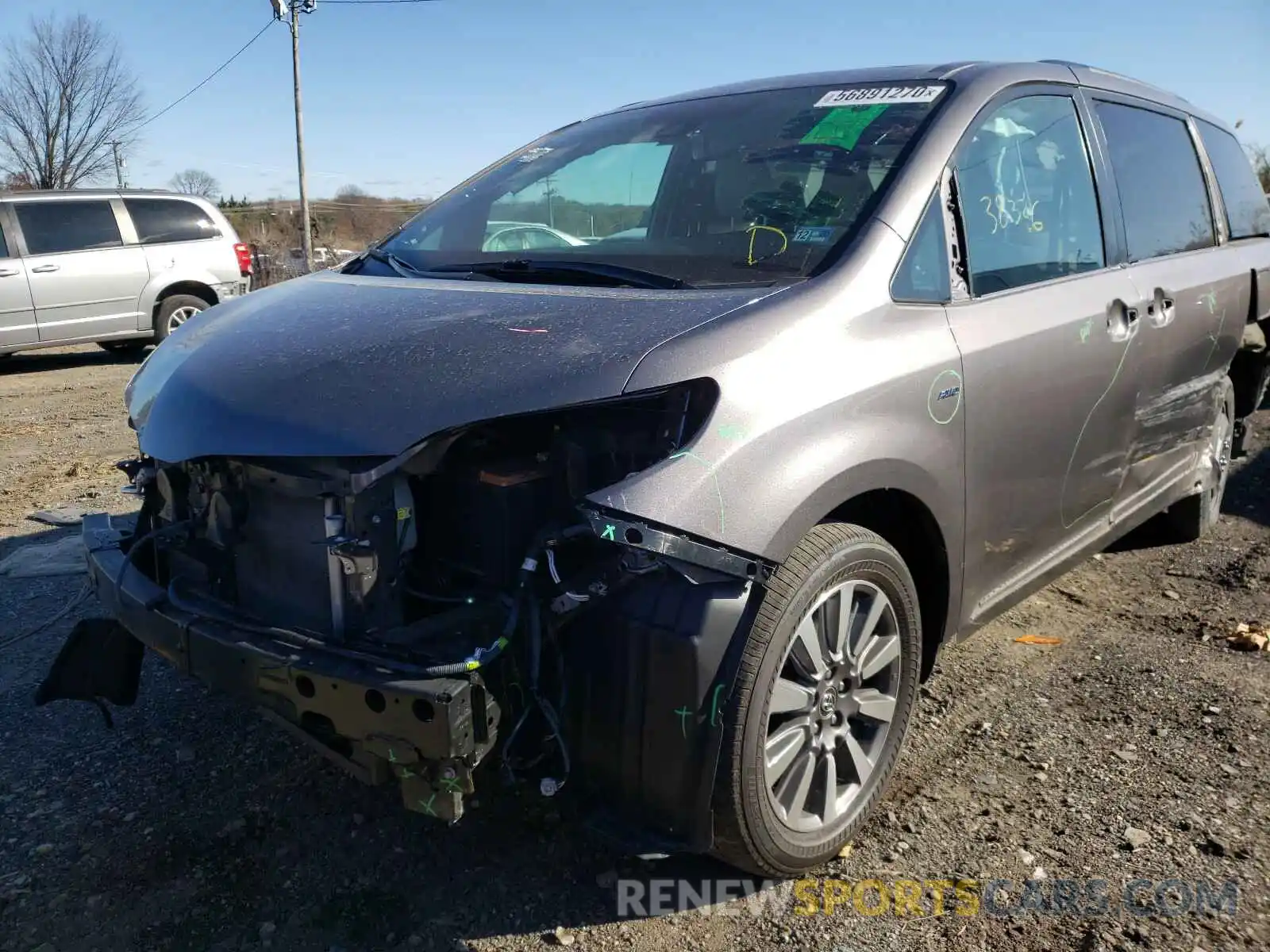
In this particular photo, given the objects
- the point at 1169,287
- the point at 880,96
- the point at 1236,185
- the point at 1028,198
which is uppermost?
the point at 880,96

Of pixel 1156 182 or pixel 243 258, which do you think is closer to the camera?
pixel 1156 182

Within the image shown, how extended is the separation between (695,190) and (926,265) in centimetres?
94

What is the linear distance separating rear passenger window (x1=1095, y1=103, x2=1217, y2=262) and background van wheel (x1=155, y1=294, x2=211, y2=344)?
9650mm

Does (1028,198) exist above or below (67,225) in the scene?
above

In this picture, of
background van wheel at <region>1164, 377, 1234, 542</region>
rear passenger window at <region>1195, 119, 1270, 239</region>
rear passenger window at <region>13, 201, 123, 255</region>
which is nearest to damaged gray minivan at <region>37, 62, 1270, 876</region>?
background van wheel at <region>1164, 377, 1234, 542</region>

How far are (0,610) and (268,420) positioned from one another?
103 inches

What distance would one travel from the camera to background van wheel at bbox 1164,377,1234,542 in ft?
15.0

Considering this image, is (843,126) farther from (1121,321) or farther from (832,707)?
(832,707)

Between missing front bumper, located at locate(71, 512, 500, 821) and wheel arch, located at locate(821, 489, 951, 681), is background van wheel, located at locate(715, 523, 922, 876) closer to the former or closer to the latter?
wheel arch, located at locate(821, 489, 951, 681)

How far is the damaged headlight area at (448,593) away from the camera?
6.39 ft

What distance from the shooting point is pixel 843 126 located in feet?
9.36

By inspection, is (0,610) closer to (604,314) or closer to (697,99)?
(604,314)

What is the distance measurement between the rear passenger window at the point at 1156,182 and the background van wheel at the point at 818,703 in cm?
191

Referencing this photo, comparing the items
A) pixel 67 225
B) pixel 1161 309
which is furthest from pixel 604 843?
pixel 67 225
